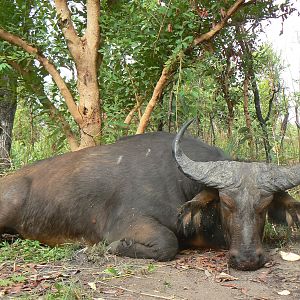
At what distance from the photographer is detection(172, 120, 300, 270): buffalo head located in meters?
4.15

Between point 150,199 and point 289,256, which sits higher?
point 150,199

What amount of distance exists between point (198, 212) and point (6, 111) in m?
6.08

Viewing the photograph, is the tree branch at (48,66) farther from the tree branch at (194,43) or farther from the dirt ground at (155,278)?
the dirt ground at (155,278)

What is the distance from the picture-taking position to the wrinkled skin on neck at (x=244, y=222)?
4.12 m

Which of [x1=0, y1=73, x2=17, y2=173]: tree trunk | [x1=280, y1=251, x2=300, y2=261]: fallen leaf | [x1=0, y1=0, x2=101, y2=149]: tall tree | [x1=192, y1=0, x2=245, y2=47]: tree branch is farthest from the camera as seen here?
[x1=0, y1=73, x2=17, y2=173]: tree trunk

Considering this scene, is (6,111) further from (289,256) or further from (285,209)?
(289,256)

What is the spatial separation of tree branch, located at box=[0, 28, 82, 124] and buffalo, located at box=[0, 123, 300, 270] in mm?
971

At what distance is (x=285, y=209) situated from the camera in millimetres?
4727

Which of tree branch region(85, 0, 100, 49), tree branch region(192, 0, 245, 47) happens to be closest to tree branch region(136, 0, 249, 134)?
tree branch region(192, 0, 245, 47)

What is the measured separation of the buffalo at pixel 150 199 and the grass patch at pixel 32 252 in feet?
0.72

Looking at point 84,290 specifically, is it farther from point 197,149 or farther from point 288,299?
point 197,149

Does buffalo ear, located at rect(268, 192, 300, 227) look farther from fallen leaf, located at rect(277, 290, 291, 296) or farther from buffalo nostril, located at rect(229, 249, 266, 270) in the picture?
fallen leaf, located at rect(277, 290, 291, 296)

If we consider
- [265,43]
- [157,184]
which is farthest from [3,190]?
[265,43]

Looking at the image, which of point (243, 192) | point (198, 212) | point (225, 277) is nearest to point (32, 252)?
point (198, 212)
